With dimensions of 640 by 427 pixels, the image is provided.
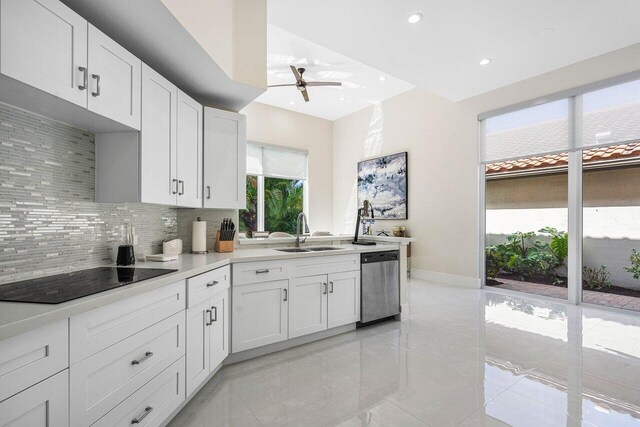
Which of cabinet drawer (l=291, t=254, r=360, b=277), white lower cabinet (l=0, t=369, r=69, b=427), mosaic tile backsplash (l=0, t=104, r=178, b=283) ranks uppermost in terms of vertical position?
mosaic tile backsplash (l=0, t=104, r=178, b=283)

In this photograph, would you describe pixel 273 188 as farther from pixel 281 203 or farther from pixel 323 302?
pixel 323 302

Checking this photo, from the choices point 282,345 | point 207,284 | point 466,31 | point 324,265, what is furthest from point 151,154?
point 466,31

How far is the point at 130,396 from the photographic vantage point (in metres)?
1.31

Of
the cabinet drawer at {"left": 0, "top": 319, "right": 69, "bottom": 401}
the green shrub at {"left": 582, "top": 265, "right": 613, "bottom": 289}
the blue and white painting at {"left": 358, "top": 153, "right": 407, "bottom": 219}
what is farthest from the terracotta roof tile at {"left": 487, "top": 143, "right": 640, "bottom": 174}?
the cabinet drawer at {"left": 0, "top": 319, "right": 69, "bottom": 401}

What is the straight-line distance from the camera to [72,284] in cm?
136

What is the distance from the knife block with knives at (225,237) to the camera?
275cm

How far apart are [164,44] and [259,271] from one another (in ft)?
5.70

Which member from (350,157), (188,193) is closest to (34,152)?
(188,193)

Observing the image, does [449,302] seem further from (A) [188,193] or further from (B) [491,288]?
(A) [188,193]

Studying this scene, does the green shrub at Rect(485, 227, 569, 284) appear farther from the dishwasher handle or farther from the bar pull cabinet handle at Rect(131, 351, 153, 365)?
the bar pull cabinet handle at Rect(131, 351, 153, 365)

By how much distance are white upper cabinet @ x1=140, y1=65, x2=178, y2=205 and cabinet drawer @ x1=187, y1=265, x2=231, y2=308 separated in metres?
0.61

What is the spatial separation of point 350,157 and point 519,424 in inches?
255

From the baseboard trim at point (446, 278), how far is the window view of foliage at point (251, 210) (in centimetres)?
376

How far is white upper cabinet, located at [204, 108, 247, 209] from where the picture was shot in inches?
103
